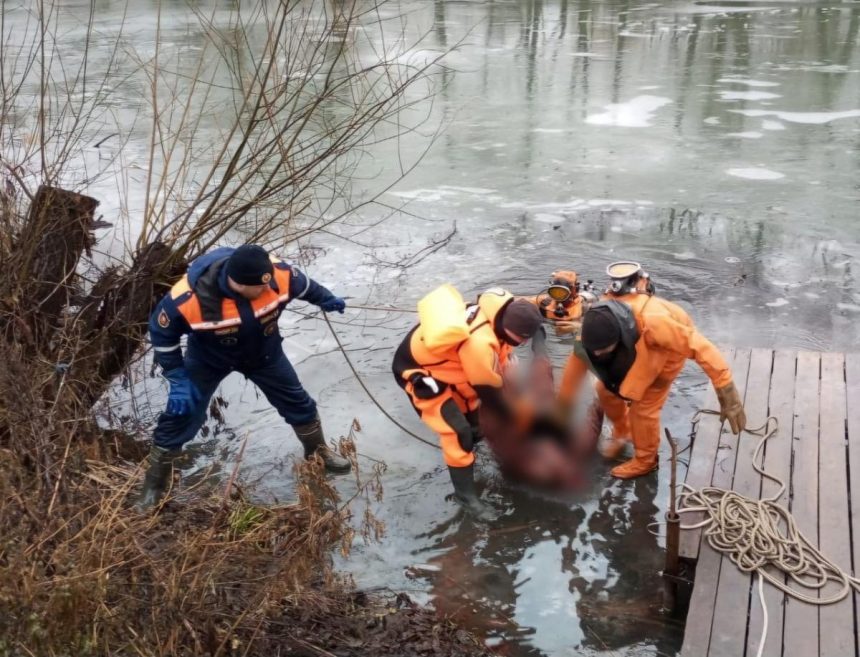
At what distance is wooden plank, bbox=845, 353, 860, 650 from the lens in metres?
3.70

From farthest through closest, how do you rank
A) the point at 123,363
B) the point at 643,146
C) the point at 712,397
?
1. the point at 643,146
2. the point at 123,363
3. the point at 712,397

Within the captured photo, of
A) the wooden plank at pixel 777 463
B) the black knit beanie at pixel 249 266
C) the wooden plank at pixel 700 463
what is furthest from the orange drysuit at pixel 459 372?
the wooden plank at pixel 777 463

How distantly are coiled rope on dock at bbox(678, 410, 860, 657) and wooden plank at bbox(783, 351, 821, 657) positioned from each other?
0.19 ft

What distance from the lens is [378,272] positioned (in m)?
7.49

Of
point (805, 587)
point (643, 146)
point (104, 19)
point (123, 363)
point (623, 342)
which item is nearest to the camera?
point (805, 587)

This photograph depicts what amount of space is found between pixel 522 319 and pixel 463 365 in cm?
39

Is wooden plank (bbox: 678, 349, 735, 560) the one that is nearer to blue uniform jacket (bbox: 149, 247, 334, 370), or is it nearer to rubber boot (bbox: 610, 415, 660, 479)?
rubber boot (bbox: 610, 415, 660, 479)

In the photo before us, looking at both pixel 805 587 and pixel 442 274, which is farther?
pixel 442 274

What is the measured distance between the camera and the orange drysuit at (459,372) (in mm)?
4258

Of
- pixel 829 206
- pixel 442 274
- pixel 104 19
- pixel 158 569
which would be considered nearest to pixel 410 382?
pixel 158 569

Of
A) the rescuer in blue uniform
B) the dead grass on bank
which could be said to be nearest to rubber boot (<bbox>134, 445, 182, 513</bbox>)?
the rescuer in blue uniform

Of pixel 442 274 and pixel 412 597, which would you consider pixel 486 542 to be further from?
pixel 442 274

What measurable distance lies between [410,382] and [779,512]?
1867mm

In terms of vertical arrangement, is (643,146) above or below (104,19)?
below
